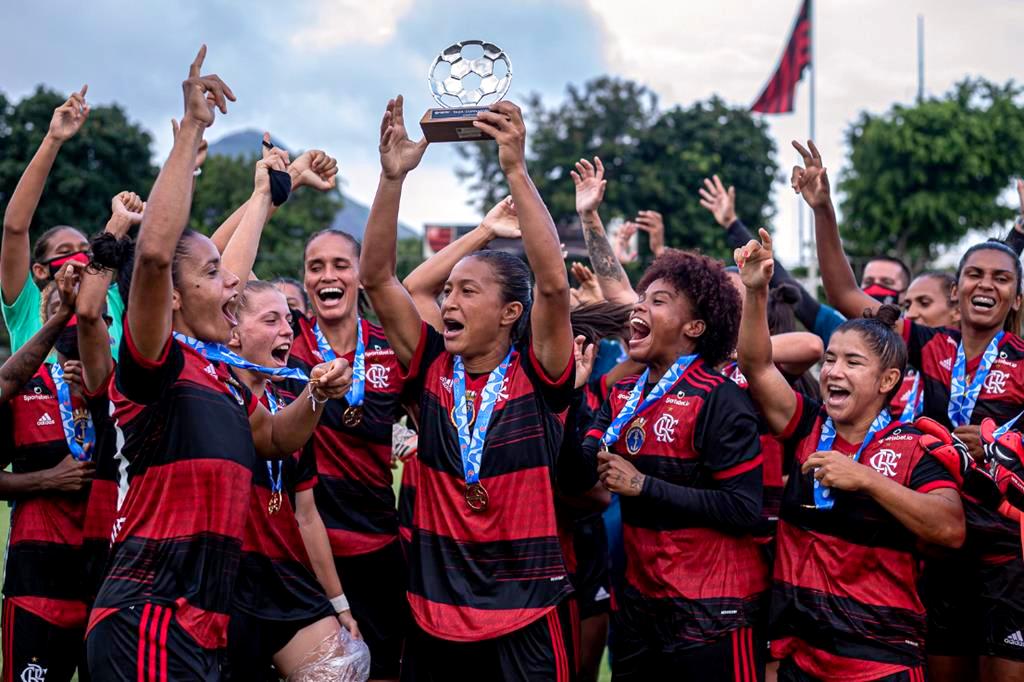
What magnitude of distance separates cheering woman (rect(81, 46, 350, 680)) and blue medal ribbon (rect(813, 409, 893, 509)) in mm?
2026

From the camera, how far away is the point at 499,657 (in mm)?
4020

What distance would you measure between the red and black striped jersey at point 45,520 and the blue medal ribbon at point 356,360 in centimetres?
105

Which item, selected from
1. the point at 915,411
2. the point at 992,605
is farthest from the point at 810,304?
the point at 992,605

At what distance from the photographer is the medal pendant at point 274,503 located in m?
4.72

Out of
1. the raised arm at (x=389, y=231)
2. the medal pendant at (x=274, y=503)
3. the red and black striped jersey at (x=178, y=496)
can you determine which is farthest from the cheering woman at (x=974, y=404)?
the red and black striped jersey at (x=178, y=496)

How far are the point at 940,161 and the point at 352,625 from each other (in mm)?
37785

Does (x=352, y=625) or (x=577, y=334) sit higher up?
(x=577, y=334)

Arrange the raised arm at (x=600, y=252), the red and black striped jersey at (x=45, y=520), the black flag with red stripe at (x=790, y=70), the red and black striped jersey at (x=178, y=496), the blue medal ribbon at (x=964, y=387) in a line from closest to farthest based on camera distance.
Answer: the red and black striped jersey at (x=178, y=496), the red and black striped jersey at (x=45, y=520), the blue medal ribbon at (x=964, y=387), the raised arm at (x=600, y=252), the black flag with red stripe at (x=790, y=70)

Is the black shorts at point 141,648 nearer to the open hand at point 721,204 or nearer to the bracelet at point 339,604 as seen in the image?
the bracelet at point 339,604

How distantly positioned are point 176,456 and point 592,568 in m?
2.84

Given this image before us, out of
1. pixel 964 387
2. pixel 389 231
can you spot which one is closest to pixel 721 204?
pixel 964 387

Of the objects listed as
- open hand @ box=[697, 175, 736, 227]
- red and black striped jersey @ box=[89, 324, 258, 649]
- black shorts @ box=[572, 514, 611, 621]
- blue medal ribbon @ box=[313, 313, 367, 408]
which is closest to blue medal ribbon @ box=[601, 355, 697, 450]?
Result: black shorts @ box=[572, 514, 611, 621]

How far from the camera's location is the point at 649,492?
14.9ft

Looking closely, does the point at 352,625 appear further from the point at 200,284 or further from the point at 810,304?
the point at 810,304
